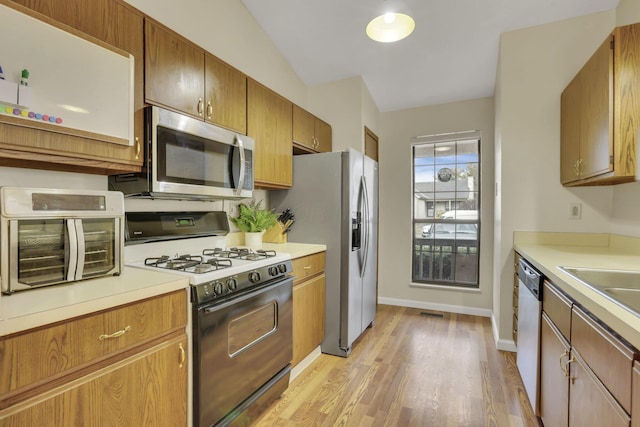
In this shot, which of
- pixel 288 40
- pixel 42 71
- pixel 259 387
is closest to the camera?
pixel 42 71

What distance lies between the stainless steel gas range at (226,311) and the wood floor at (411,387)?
0.29 meters

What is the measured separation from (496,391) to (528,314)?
59 centimetres

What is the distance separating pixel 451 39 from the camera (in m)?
2.68

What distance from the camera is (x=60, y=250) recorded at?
4.11 ft

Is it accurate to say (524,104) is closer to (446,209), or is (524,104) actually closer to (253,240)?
(446,209)

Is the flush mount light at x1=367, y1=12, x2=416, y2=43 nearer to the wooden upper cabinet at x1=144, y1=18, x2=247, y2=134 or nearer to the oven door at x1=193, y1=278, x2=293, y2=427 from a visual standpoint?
the wooden upper cabinet at x1=144, y1=18, x2=247, y2=134

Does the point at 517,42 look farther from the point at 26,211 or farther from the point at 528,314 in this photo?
the point at 26,211

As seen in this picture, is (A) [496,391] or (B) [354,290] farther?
(B) [354,290]

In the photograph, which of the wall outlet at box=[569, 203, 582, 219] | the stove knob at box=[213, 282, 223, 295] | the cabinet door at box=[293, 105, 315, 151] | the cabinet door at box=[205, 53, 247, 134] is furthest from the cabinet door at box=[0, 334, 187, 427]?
the wall outlet at box=[569, 203, 582, 219]

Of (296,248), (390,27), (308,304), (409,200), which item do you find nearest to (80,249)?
(296,248)

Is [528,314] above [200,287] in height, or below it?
below

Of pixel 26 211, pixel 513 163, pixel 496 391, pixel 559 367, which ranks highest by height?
pixel 513 163

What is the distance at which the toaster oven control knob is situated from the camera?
5.02 feet


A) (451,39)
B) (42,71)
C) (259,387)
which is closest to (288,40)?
(451,39)
